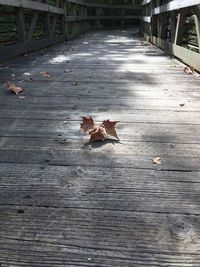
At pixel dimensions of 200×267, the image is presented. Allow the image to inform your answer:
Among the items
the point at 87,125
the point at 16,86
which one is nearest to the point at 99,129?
the point at 87,125

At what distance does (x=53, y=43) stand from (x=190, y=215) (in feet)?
29.7

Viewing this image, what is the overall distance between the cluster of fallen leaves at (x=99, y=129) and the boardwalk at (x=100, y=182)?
0.06 meters

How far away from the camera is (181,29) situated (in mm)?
6477

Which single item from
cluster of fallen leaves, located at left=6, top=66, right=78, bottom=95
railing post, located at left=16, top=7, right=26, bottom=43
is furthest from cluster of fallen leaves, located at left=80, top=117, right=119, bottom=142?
railing post, located at left=16, top=7, right=26, bottom=43

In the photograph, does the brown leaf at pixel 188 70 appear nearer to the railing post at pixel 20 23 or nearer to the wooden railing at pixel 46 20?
the wooden railing at pixel 46 20

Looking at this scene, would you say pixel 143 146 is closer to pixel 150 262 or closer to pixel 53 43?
pixel 150 262

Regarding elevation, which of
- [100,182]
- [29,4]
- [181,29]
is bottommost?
[100,182]

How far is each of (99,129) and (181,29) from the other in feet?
14.9

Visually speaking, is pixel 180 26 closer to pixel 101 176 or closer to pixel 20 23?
pixel 20 23

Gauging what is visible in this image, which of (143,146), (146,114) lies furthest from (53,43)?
(143,146)

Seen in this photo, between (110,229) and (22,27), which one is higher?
(22,27)

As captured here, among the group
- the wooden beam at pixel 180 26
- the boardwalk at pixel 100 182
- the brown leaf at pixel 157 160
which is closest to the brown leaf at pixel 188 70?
the wooden beam at pixel 180 26

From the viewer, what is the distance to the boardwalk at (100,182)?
1399mm

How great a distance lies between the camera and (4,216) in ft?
5.32
